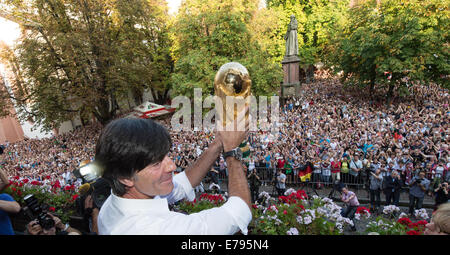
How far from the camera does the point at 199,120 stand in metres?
18.8

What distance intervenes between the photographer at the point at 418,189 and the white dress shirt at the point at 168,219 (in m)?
8.13

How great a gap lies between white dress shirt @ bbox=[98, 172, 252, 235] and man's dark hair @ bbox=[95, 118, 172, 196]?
0.11 metres

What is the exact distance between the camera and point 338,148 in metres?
10.8

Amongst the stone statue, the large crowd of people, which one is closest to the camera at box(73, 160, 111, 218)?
the large crowd of people

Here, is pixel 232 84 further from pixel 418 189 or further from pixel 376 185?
pixel 418 189

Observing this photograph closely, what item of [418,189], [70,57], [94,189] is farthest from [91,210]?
[70,57]

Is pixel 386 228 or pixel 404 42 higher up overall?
pixel 404 42

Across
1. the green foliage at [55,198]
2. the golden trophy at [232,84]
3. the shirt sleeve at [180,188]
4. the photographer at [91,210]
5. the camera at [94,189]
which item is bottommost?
the green foliage at [55,198]

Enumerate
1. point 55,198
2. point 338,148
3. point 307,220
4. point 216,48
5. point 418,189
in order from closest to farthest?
point 307,220 → point 55,198 → point 418,189 → point 338,148 → point 216,48

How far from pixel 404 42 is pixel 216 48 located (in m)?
11.7

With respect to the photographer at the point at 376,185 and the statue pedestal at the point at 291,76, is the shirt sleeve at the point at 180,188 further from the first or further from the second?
the statue pedestal at the point at 291,76

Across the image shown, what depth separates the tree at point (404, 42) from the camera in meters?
15.1

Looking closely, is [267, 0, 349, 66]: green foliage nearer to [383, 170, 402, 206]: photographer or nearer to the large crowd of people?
the large crowd of people

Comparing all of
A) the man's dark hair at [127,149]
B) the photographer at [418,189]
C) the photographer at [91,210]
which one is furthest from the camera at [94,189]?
the photographer at [418,189]
